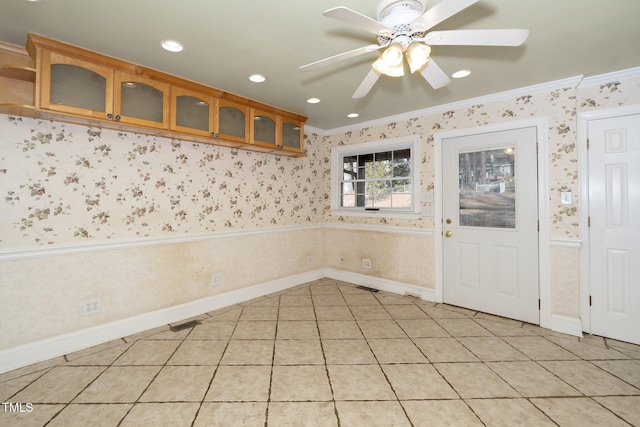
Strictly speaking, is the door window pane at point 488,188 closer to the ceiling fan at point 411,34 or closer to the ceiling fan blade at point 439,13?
the ceiling fan at point 411,34

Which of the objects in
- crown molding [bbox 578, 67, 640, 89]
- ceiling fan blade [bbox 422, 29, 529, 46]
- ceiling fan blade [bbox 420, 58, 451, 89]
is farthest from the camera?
crown molding [bbox 578, 67, 640, 89]

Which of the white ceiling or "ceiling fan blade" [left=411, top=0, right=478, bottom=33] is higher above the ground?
the white ceiling

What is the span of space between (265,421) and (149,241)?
6.78 feet

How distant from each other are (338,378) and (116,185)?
8.42ft

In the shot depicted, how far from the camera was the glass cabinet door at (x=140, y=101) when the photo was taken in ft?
8.02

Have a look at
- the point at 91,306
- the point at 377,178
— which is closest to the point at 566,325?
the point at 377,178

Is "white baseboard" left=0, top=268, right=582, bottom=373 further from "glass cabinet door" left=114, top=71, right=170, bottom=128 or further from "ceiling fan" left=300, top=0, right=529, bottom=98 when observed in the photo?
"ceiling fan" left=300, top=0, right=529, bottom=98

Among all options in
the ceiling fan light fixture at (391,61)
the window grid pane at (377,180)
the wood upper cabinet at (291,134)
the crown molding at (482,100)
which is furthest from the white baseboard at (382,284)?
the ceiling fan light fixture at (391,61)

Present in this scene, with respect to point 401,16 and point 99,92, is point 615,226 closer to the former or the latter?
point 401,16

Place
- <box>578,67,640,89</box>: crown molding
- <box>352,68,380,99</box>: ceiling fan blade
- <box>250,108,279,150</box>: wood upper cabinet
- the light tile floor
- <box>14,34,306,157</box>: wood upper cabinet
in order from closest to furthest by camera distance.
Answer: the light tile floor
<box>352,68,380,99</box>: ceiling fan blade
<box>14,34,306,157</box>: wood upper cabinet
<box>578,67,640,89</box>: crown molding
<box>250,108,279,150</box>: wood upper cabinet

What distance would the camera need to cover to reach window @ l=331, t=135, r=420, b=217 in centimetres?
397

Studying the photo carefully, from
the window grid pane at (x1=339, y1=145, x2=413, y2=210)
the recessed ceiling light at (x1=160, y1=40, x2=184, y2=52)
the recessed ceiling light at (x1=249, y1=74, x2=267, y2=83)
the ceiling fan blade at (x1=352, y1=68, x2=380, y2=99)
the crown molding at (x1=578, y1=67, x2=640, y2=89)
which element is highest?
the recessed ceiling light at (x1=249, y1=74, x2=267, y2=83)

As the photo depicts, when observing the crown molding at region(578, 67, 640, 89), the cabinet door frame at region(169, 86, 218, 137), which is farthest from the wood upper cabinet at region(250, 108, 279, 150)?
the crown molding at region(578, 67, 640, 89)

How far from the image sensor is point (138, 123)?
253 cm
